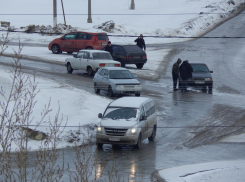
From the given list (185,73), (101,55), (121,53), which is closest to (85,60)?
(101,55)

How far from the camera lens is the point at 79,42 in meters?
32.4

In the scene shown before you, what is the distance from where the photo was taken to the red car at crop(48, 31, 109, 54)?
3152cm

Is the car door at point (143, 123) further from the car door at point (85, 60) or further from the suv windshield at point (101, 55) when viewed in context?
the car door at point (85, 60)

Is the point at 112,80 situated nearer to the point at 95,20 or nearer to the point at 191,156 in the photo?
the point at 191,156

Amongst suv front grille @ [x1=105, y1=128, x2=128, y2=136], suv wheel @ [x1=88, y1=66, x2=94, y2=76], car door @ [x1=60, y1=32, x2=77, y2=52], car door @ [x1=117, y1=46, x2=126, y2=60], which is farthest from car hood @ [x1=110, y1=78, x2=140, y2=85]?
car door @ [x1=60, y1=32, x2=77, y2=52]

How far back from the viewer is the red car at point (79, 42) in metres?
31.5

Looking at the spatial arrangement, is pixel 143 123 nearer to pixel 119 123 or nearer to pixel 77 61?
pixel 119 123

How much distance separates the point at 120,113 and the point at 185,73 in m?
10.4

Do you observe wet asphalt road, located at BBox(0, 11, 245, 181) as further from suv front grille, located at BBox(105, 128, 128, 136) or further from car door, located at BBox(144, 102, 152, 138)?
suv front grille, located at BBox(105, 128, 128, 136)

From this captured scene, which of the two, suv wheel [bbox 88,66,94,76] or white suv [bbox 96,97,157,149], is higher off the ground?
white suv [bbox 96,97,157,149]

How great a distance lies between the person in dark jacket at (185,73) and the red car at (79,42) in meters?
8.81

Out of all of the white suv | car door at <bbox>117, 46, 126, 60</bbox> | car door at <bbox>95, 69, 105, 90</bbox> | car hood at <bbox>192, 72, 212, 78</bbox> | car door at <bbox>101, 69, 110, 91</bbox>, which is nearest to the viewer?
the white suv

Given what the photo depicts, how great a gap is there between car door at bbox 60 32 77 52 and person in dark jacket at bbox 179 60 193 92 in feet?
37.1

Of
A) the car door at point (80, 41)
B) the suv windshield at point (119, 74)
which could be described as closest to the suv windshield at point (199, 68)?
the suv windshield at point (119, 74)
